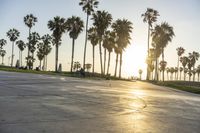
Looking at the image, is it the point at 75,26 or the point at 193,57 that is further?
the point at 193,57

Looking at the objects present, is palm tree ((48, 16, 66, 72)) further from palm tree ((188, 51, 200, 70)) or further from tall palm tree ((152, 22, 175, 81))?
palm tree ((188, 51, 200, 70))

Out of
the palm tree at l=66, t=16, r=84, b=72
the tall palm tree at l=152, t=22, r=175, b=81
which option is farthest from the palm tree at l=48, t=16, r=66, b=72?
the tall palm tree at l=152, t=22, r=175, b=81

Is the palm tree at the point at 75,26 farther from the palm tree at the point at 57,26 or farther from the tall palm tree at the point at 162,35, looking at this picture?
the tall palm tree at the point at 162,35

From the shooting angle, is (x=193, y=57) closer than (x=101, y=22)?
No

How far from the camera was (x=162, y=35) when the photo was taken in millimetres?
91750

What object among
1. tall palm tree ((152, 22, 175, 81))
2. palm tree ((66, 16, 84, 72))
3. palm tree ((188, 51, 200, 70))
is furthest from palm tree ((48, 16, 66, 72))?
palm tree ((188, 51, 200, 70))

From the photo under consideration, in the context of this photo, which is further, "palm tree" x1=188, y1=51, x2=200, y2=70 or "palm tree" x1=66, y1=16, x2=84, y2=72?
"palm tree" x1=188, y1=51, x2=200, y2=70

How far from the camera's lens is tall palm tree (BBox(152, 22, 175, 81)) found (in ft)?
300

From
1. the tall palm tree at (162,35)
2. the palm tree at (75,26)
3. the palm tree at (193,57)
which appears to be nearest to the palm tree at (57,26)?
the palm tree at (75,26)

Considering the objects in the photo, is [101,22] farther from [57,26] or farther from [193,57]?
[193,57]

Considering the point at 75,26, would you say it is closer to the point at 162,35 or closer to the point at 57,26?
the point at 57,26

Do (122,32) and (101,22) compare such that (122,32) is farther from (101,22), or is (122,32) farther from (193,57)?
(193,57)

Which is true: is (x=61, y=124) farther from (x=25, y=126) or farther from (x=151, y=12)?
(x=151, y=12)

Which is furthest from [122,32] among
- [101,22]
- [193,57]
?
[193,57]
